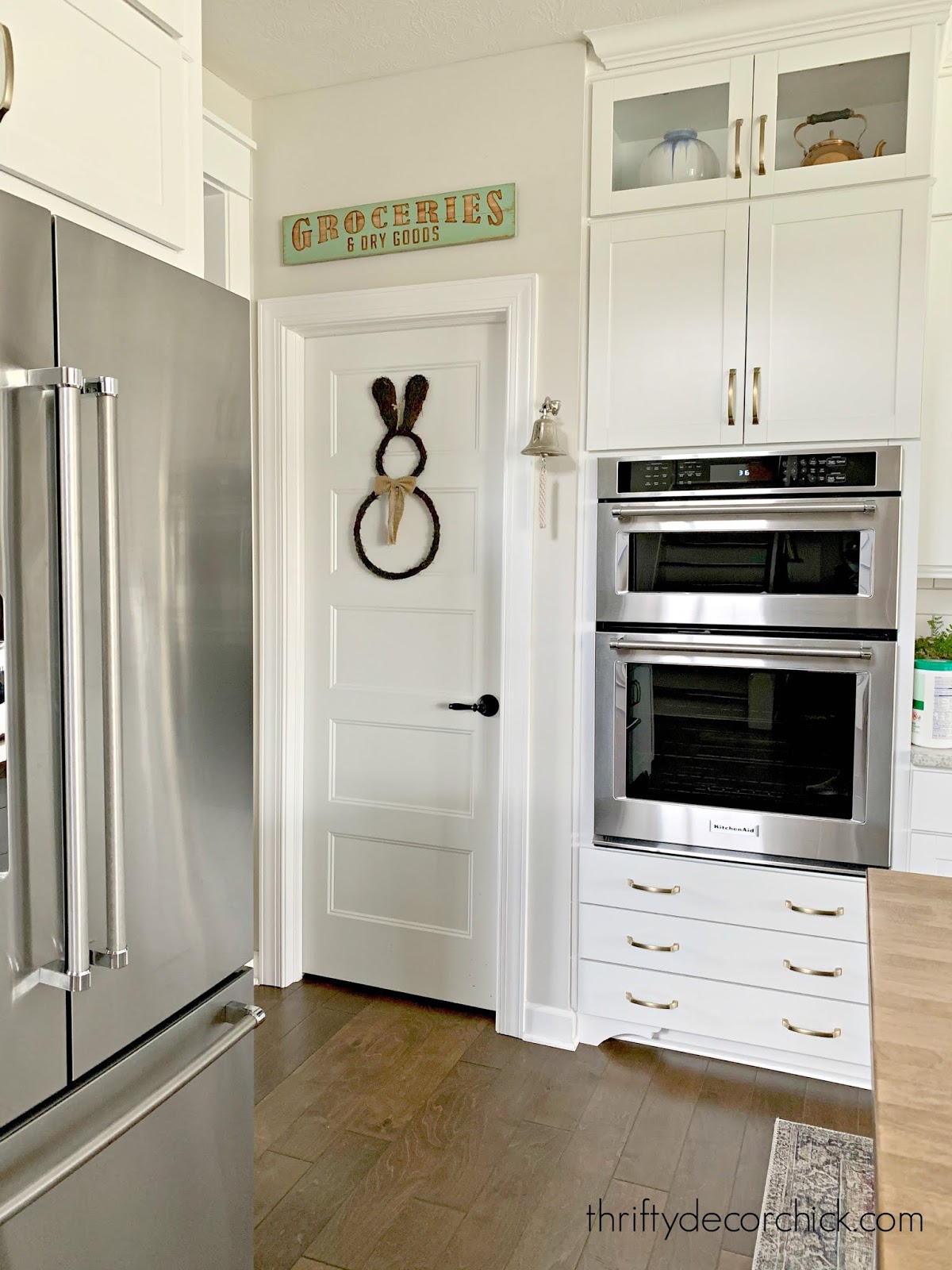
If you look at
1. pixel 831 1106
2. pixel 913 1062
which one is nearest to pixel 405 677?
pixel 831 1106

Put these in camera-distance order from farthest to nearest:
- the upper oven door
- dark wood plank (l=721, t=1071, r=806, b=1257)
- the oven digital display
→ 1. the oven digital display
2. the upper oven door
3. dark wood plank (l=721, t=1071, r=806, b=1257)

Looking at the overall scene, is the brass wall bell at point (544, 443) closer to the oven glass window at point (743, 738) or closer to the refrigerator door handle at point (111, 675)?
the oven glass window at point (743, 738)

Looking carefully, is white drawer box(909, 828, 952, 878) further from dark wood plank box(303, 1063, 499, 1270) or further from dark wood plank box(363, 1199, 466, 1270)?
dark wood plank box(363, 1199, 466, 1270)

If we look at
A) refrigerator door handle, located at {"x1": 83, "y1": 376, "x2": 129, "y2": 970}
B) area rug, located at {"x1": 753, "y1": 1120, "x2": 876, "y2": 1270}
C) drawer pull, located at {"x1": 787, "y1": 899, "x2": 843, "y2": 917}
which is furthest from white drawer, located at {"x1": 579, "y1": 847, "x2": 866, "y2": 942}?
refrigerator door handle, located at {"x1": 83, "y1": 376, "x2": 129, "y2": 970}

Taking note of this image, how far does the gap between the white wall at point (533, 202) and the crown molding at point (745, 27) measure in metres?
0.14

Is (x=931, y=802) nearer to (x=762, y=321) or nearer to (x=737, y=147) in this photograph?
(x=762, y=321)

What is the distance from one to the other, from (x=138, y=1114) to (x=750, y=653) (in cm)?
182

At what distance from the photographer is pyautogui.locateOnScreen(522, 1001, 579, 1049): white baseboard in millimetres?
Answer: 2742

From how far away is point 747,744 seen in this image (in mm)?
2557

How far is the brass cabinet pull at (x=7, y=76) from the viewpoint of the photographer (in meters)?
1.16

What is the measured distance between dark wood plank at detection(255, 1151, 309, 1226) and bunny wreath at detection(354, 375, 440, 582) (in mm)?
1616

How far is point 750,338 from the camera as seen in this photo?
2.50 m

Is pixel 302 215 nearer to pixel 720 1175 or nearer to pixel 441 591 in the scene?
pixel 441 591

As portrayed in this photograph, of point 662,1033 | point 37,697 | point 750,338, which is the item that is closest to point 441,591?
point 750,338
